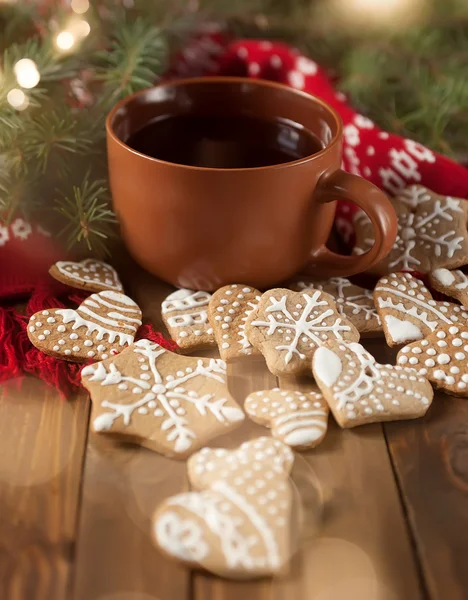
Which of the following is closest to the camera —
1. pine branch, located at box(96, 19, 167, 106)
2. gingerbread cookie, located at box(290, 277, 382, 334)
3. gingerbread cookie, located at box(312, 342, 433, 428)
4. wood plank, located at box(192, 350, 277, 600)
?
wood plank, located at box(192, 350, 277, 600)

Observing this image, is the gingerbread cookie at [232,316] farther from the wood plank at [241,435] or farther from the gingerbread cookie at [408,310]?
the gingerbread cookie at [408,310]

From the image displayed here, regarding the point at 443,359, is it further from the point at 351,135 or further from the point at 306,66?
the point at 306,66

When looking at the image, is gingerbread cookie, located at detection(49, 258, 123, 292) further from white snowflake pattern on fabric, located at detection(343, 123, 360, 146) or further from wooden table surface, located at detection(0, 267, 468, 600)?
white snowflake pattern on fabric, located at detection(343, 123, 360, 146)

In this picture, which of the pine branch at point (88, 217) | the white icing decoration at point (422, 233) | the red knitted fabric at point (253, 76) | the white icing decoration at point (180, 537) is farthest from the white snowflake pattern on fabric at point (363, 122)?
the white icing decoration at point (180, 537)

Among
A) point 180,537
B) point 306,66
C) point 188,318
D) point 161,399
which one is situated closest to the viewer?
point 180,537

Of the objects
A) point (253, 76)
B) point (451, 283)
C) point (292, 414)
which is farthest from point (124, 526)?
point (253, 76)

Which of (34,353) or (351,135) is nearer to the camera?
(34,353)

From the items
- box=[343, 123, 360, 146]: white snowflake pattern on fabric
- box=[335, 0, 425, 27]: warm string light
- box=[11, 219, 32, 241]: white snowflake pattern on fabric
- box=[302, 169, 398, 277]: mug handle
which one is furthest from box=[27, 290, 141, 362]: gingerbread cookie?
box=[335, 0, 425, 27]: warm string light
